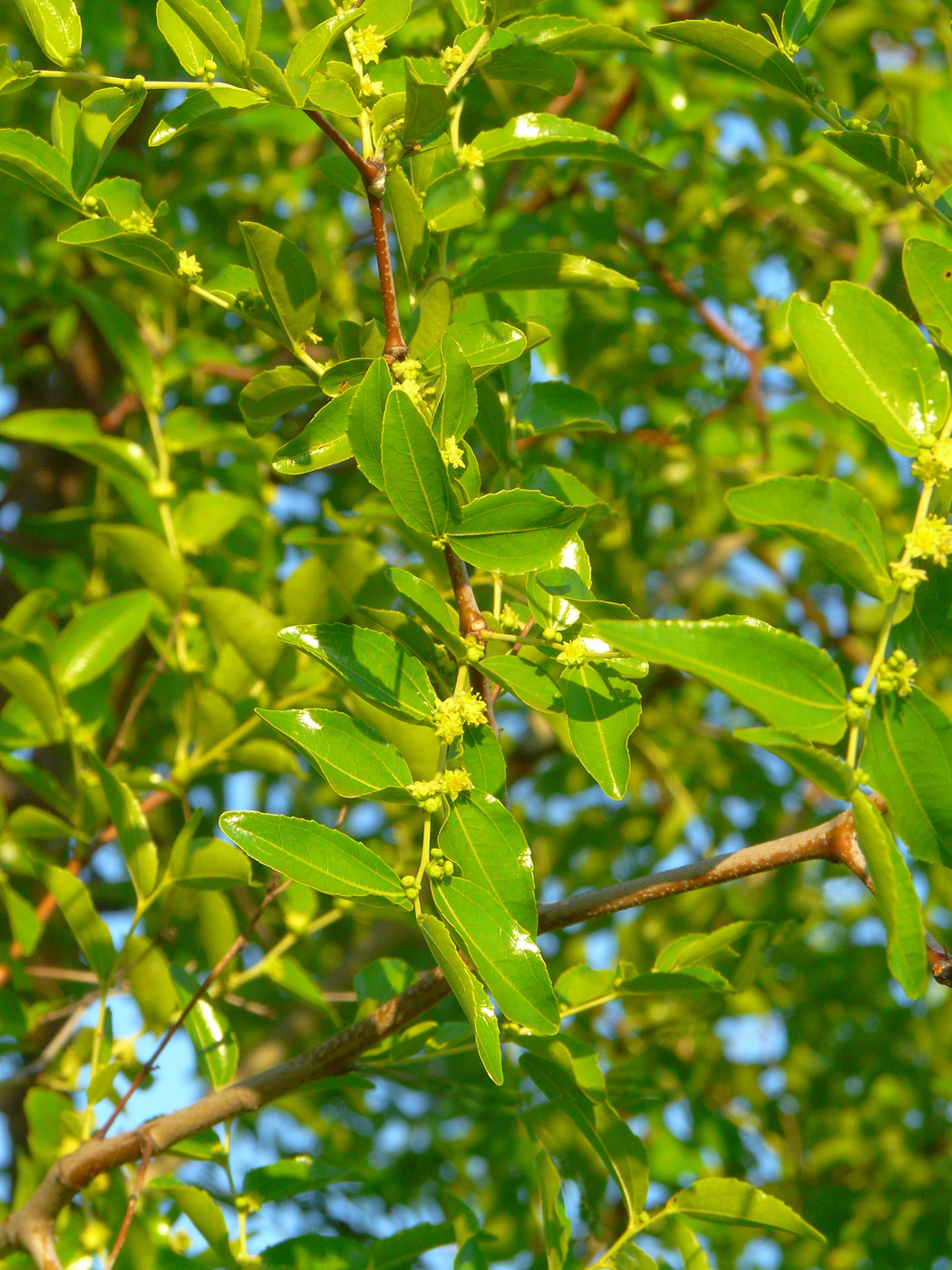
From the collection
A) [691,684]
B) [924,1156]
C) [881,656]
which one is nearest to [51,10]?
[881,656]

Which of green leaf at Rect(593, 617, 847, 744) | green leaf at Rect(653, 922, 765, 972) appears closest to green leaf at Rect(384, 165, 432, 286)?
green leaf at Rect(593, 617, 847, 744)

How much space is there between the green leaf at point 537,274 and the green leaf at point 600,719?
0.33 meters

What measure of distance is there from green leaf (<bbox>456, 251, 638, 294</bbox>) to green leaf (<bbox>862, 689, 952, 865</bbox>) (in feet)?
1.34

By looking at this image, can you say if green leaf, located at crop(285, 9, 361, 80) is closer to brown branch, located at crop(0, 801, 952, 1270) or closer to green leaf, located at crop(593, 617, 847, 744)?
green leaf, located at crop(593, 617, 847, 744)

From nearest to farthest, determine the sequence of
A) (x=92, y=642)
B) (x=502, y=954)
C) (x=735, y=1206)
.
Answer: (x=502, y=954) → (x=735, y=1206) → (x=92, y=642)

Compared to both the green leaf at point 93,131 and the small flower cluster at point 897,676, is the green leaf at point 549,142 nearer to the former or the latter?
the green leaf at point 93,131

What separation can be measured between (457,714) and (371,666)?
2.8 inches

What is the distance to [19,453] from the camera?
2.42 m

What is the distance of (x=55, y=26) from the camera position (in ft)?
2.85

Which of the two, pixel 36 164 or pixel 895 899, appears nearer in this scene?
pixel 895 899

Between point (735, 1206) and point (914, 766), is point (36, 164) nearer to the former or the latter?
point (914, 766)

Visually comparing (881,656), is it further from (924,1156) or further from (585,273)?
(924,1156)

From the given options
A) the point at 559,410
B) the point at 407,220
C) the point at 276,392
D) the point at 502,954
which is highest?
the point at 407,220

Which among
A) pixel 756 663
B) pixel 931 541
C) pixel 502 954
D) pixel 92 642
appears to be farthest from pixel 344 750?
pixel 92 642
